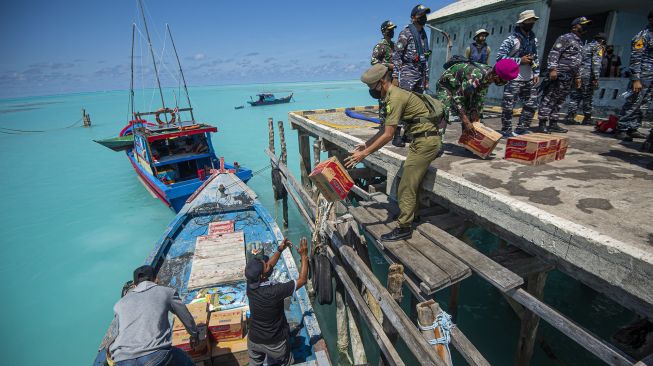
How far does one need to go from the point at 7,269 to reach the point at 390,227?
15284 mm

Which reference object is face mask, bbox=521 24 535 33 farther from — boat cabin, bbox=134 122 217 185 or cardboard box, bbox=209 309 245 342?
boat cabin, bbox=134 122 217 185

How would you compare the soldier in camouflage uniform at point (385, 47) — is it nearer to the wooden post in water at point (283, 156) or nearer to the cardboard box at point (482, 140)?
the cardboard box at point (482, 140)

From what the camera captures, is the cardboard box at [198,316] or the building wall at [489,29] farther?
the building wall at [489,29]

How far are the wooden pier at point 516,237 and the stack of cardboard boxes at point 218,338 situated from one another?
1.76 m

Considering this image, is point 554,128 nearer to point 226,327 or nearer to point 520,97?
point 520,97

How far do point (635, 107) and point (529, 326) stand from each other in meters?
4.44

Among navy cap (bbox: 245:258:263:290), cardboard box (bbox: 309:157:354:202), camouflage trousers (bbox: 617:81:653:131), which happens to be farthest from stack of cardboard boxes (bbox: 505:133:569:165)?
navy cap (bbox: 245:258:263:290)

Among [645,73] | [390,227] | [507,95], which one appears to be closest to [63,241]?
[390,227]

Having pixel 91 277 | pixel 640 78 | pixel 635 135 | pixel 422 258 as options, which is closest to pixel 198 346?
pixel 422 258

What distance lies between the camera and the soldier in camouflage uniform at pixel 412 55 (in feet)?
18.2

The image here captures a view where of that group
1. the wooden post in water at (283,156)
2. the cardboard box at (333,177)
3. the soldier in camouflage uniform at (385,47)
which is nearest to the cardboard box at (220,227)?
the wooden post in water at (283,156)

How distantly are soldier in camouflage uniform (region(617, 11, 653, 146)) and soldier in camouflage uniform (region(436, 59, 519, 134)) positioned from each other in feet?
10.6

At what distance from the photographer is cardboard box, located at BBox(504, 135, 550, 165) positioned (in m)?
4.24

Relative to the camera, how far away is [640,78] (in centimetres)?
540
